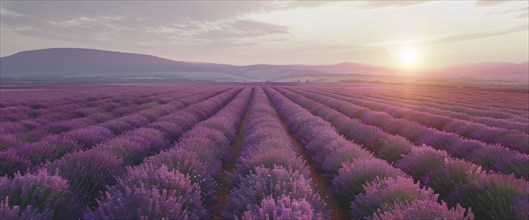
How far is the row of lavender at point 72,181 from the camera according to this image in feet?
11.3

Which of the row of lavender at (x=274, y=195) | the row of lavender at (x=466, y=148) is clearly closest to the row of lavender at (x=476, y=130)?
the row of lavender at (x=466, y=148)

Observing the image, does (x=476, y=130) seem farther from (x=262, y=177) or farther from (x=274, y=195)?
(x=274, y=195)

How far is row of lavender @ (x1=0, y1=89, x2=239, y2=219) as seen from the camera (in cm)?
343

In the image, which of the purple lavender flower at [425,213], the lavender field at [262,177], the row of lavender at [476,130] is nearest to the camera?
the purple lavender flower at [425,213]

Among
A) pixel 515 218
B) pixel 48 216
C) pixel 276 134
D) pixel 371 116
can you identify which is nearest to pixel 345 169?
pixel 515 218

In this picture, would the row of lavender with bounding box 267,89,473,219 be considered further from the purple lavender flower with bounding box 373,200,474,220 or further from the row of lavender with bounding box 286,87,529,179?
the row of lavender with bounding box 286,87,529,179

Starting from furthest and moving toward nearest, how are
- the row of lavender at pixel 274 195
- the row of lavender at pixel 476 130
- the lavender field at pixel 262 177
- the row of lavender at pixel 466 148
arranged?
the row of lavender at pixel 476 130 < the row of lavender at pixel 466 148 < the lavender field at pixel 262 177 < the row of lavender at pixel 274 195

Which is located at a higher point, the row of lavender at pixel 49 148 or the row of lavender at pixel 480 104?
the row of lavender at pixel 49 148

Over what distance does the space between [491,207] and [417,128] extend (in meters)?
6.35

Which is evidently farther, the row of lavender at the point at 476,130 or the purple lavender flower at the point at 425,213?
the row of lavender at the point at 476,130

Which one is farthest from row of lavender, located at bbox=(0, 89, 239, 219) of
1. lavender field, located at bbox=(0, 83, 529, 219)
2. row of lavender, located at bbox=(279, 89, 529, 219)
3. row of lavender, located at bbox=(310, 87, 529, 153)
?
row of lavender, located at bbox=(310, 87, 529, 153)

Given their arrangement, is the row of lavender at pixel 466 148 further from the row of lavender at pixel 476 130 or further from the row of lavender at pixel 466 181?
the row of lavender at pixel 476 130

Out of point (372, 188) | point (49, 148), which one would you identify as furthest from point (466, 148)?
point (49, 148)

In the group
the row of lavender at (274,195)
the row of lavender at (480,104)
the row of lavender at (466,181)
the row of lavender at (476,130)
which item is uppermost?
the row of lavender at (274,195)
